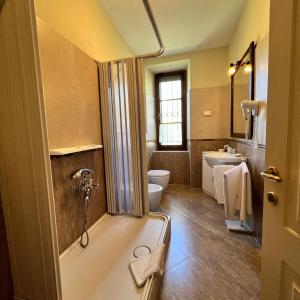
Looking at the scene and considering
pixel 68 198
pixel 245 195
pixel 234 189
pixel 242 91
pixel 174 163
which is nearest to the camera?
pixel 68 198

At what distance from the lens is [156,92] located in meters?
3.96

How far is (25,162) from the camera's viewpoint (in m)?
0.84

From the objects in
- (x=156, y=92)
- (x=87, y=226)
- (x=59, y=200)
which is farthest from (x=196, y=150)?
(x=59, y=200)

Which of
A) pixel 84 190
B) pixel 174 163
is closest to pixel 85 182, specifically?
pixel 84 190

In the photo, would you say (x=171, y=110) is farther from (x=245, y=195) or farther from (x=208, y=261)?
(x=208, y=261)

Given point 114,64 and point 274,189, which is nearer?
point 274,189

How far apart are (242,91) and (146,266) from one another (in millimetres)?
2337

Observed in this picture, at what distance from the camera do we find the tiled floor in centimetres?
126

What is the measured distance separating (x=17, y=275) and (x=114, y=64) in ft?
6.28

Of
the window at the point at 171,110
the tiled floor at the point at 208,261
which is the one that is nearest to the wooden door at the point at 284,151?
the tiled floor at the point at 208,261

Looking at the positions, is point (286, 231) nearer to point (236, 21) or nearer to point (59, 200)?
point (59, 200)

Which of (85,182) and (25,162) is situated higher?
(25,162)

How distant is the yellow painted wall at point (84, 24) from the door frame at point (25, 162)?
0.64 metres

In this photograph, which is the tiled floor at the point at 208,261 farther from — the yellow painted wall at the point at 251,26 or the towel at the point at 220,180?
the yellow painted wall at the point at 251,26
